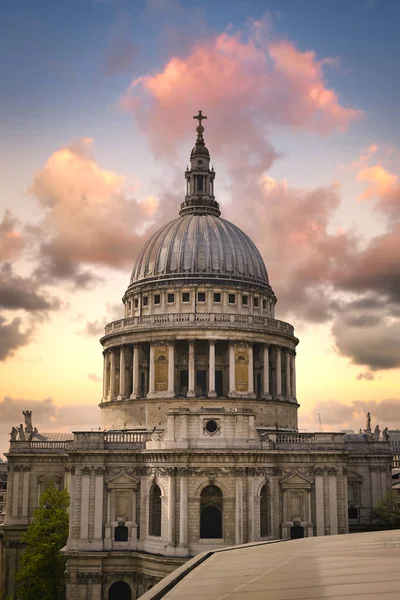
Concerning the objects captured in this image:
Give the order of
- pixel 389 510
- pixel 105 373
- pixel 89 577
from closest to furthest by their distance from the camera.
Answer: pixel 89 577 < pixel 389 510 < pixel 105 373

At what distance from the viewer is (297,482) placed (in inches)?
2731

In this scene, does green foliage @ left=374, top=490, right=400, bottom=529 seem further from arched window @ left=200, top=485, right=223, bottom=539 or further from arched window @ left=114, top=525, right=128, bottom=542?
arched window @ left=114, top=525, right=128, bottom=542

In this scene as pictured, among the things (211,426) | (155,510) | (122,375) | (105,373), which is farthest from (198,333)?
(155,510)

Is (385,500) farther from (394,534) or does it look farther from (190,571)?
(190,571)

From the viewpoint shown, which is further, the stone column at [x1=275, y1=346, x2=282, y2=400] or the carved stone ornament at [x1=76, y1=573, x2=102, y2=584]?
the stone column at [x1=275, y1=346, x2=282, y2=400]

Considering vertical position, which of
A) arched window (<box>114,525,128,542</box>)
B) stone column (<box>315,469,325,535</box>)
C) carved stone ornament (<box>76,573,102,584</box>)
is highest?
stone column (<box>315,469,325,535</box>)

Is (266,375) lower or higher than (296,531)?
higher

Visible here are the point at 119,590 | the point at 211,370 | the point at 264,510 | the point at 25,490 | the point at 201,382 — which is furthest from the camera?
the point at 25,490

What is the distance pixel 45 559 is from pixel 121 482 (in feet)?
33.3

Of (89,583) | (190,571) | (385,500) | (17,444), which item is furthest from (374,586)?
(17,444)

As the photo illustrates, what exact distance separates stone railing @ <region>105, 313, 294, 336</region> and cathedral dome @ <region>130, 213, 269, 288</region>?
19.5 ft

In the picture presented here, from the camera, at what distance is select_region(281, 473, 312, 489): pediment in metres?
69.2

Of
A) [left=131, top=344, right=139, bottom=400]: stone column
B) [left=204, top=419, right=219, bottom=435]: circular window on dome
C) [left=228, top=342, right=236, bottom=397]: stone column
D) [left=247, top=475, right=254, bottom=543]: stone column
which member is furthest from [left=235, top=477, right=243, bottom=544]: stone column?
[left=131, top=344, right=139, bottom=400]: stone column

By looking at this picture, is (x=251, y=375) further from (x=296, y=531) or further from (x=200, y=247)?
(x=296, y=531)
